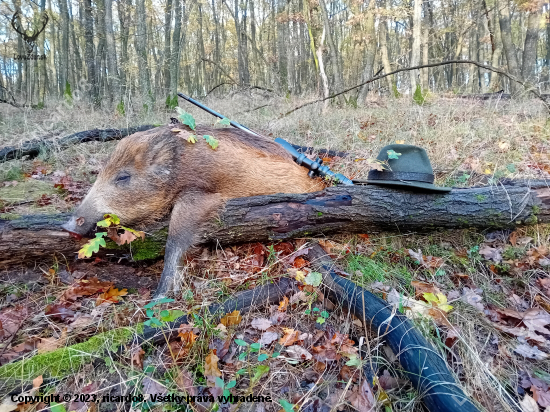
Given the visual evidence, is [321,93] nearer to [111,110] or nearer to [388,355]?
[111,110]

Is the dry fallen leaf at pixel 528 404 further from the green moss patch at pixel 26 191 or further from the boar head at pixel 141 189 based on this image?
the green moss patch at pixel 26 191

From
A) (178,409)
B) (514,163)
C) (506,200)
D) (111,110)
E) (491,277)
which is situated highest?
(111,110)

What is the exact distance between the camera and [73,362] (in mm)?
1869

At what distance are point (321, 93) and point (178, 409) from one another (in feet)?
31.1

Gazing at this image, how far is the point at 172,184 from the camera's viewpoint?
2852 mm

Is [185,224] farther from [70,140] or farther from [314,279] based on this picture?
[70,140]

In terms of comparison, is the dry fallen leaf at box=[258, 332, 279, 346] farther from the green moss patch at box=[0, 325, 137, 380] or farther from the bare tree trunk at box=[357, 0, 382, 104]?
the bare tree trunk at box=[357, 0, 382, 104]

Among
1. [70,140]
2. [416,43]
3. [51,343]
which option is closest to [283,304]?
[51,343]

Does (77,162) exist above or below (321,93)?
below

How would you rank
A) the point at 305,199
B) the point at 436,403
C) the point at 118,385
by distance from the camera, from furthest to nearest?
the point at 305,199, the point at 118,385, the point at 436,403

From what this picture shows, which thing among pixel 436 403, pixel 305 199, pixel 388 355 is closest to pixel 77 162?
pixel 305 199

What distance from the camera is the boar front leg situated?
2666 millimetres

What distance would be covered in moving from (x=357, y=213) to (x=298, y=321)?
1058 millimetres

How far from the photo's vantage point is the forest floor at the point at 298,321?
1748 mm
